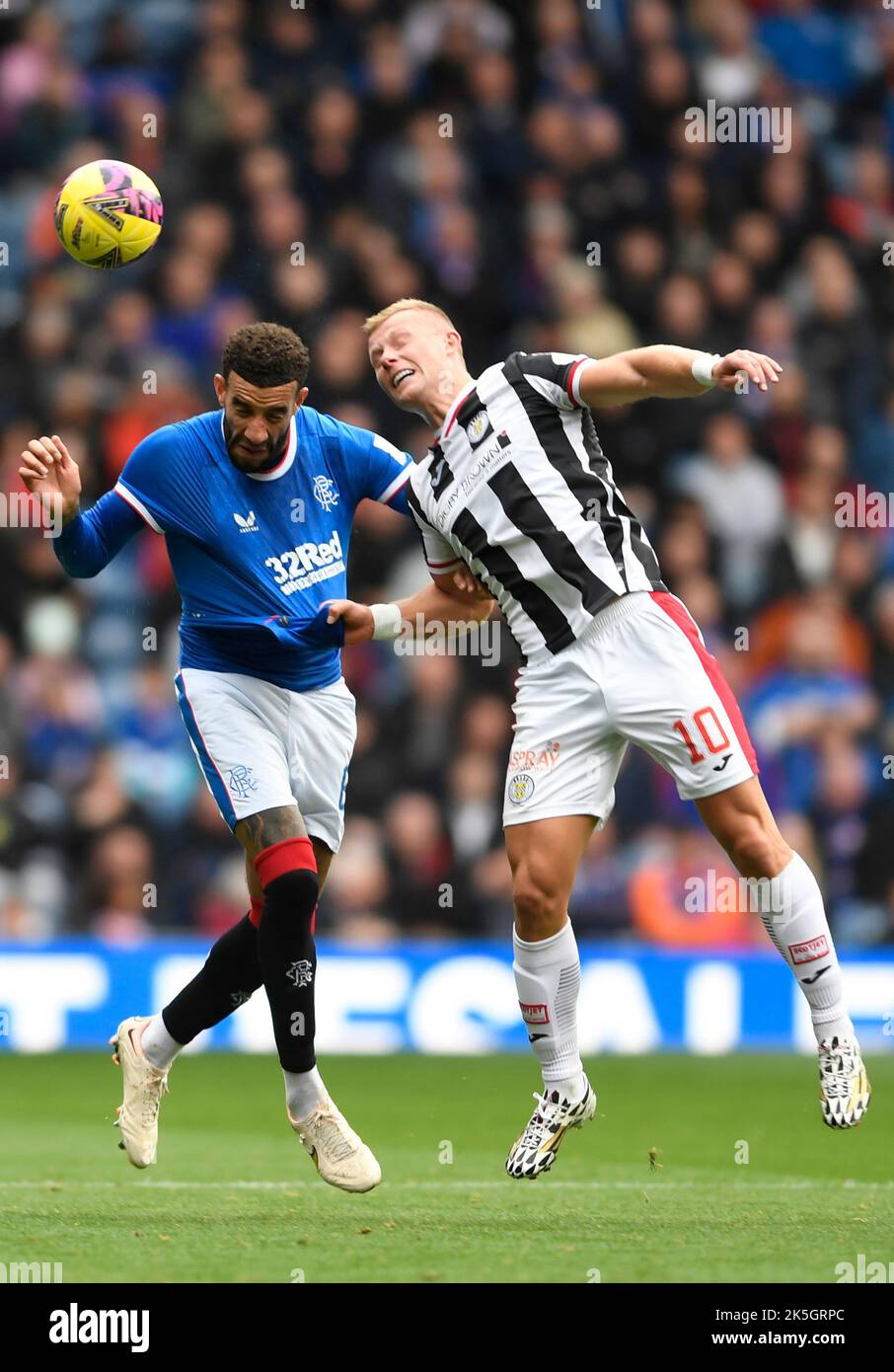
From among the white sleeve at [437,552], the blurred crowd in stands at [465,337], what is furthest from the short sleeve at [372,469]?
the blurred crowd in stands at [465,337]

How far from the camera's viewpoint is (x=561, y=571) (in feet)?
19.9

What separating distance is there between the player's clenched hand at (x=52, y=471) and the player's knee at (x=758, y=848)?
2217 millimetres

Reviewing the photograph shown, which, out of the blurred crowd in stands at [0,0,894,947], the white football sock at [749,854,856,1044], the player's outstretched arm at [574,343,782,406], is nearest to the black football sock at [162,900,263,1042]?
the white football sock at [749,854,856,1044]

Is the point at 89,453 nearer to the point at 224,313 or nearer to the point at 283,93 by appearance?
the point at 224,313

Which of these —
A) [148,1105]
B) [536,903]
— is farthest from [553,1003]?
[148,1105]

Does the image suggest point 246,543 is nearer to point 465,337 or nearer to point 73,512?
point 73,512

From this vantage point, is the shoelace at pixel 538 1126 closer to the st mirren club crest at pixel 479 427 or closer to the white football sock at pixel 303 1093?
the white football sock at pixel 303 1093

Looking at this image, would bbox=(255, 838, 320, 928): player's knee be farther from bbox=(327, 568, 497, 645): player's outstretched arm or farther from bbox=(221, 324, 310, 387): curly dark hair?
bbox=(221, 324, 310, 387): curly dark hair

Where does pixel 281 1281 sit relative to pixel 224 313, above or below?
below

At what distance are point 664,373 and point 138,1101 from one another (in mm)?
2873

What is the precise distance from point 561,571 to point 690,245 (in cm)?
763

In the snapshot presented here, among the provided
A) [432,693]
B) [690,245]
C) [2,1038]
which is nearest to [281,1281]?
[2,1038]

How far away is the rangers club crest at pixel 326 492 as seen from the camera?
6.65m

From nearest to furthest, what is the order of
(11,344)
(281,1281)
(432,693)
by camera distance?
(281,1281) < (432,693) < (11,344)
